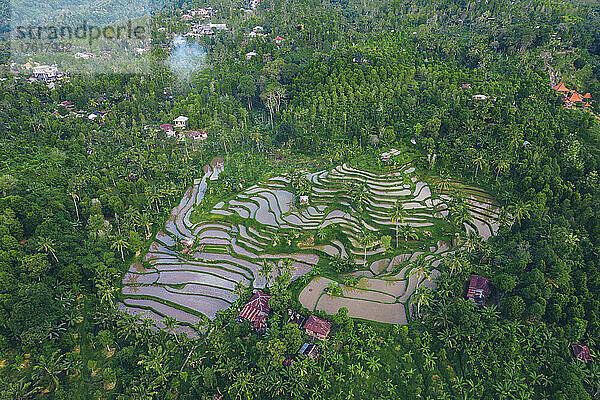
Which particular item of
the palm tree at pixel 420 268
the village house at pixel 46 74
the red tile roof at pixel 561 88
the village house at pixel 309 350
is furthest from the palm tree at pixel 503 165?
the village house at pixel 46 74

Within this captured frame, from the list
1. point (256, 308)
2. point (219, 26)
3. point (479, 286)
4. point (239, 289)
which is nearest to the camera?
point (256, 308)

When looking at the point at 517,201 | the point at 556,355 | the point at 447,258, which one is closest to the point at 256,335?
the point at 447,258

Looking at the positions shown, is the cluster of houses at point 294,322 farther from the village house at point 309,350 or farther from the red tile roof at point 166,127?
the red tile roof at point 166,127

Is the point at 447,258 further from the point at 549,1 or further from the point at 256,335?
the point at 549,1

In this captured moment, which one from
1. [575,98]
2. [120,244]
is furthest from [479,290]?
[575,98]

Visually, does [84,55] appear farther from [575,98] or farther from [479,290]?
[479,290]
